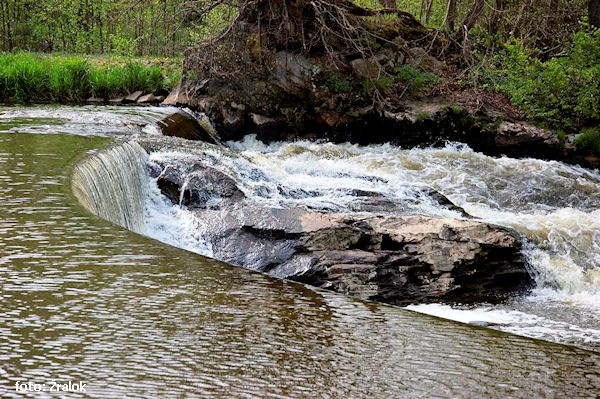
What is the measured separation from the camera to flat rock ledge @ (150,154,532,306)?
255 inches

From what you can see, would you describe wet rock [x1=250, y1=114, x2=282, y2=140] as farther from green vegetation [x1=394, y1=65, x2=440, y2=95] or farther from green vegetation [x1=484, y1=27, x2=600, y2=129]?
green vegetation [x1=484, y1=27, x2=600, y2=129]

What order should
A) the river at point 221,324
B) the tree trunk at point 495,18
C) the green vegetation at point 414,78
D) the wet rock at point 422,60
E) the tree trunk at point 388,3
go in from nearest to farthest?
the river at point 221,324 < the green vegetation at point 414,78 < the wet rock at point 422,60 < the tree trunk at point 495,18 < the tree trunk at point 388,3

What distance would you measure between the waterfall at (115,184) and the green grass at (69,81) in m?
6.70

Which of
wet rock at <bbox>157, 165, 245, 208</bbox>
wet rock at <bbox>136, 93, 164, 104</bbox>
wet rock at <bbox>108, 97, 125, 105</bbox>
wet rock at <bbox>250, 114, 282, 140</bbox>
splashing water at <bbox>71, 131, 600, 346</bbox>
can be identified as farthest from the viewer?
wet rock at <bbox>136, 93, 164, 104</bbox>

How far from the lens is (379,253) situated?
6746 mm

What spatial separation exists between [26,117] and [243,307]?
344 inches

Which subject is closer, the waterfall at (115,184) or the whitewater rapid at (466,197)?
the whitewater rapid at (466,197)

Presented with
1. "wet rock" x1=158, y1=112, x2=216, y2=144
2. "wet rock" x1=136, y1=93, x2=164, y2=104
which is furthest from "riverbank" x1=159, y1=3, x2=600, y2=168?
"wet rock" x1=136, y1=93, x2=164, y2=104

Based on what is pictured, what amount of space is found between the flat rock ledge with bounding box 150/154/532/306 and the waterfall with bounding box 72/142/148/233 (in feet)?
2.94

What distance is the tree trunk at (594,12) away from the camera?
1633cm

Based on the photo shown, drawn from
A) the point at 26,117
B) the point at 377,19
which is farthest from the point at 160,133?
the point at 377,19

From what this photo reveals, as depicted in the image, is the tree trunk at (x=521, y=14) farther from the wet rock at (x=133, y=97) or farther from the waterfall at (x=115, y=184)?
the waterfall at (x=115, y=184)

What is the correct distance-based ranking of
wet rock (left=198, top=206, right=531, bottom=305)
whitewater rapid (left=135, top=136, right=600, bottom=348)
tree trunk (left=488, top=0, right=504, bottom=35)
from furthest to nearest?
1. tree trunk (left=488, top=0, right=504, bottom=35)
2. wet rock (left=198, top=206, right=531, bottom=305)
3. whitewater rapid (left=135, top=136, right=600, bottom=348)

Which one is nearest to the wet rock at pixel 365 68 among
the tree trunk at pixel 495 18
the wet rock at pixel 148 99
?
the tree trunk at pixel 495 18
